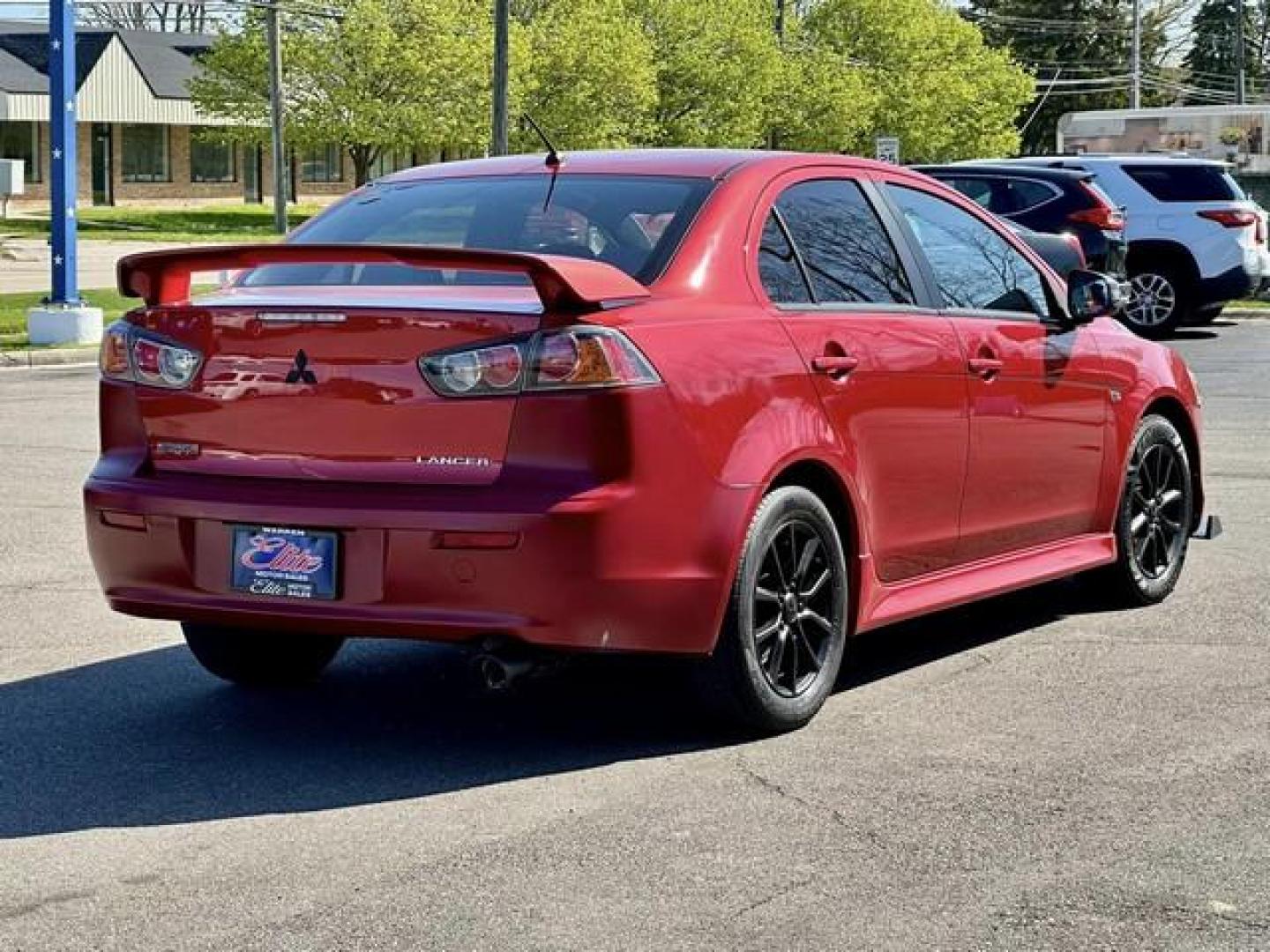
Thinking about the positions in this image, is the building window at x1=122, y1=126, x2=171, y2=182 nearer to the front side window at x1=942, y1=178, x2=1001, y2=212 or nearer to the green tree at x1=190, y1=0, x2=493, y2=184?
the green tree at x1=190, y1=0, x2=493, y2=184

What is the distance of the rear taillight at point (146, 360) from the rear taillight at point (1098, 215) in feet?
51.8

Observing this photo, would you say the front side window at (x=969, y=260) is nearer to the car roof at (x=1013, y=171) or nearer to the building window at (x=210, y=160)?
the car roof at (x=1013, y=171)

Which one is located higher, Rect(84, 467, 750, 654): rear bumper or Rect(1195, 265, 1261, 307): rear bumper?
Rect(1195, 265, 1261, 307): rear bumper

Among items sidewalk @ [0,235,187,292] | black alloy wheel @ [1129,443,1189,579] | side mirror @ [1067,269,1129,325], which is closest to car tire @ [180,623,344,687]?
side mirror @ [1067,269,1129,325]

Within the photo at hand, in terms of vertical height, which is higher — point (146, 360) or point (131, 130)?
point (131, 130)

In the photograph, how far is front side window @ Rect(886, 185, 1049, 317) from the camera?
24.1ft

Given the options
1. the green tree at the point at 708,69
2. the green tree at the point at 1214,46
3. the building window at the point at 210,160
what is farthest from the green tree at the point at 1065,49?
the building window at the point at 210,160

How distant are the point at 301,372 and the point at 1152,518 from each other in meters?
3.77

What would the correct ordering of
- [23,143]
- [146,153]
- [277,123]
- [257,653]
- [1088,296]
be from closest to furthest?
1. [257,653]
2. [1088,296]
3. [277,123]
4. [23,143]
5. [146,153]

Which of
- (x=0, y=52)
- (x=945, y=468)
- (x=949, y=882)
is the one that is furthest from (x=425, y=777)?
(x=0, y=52)

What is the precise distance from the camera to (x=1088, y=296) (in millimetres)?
7859

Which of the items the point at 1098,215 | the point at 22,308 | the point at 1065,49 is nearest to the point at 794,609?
the point at 1098,215

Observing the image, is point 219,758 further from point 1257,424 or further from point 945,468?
point 1257,424

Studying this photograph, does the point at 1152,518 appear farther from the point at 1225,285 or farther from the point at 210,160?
the point at 210,160
